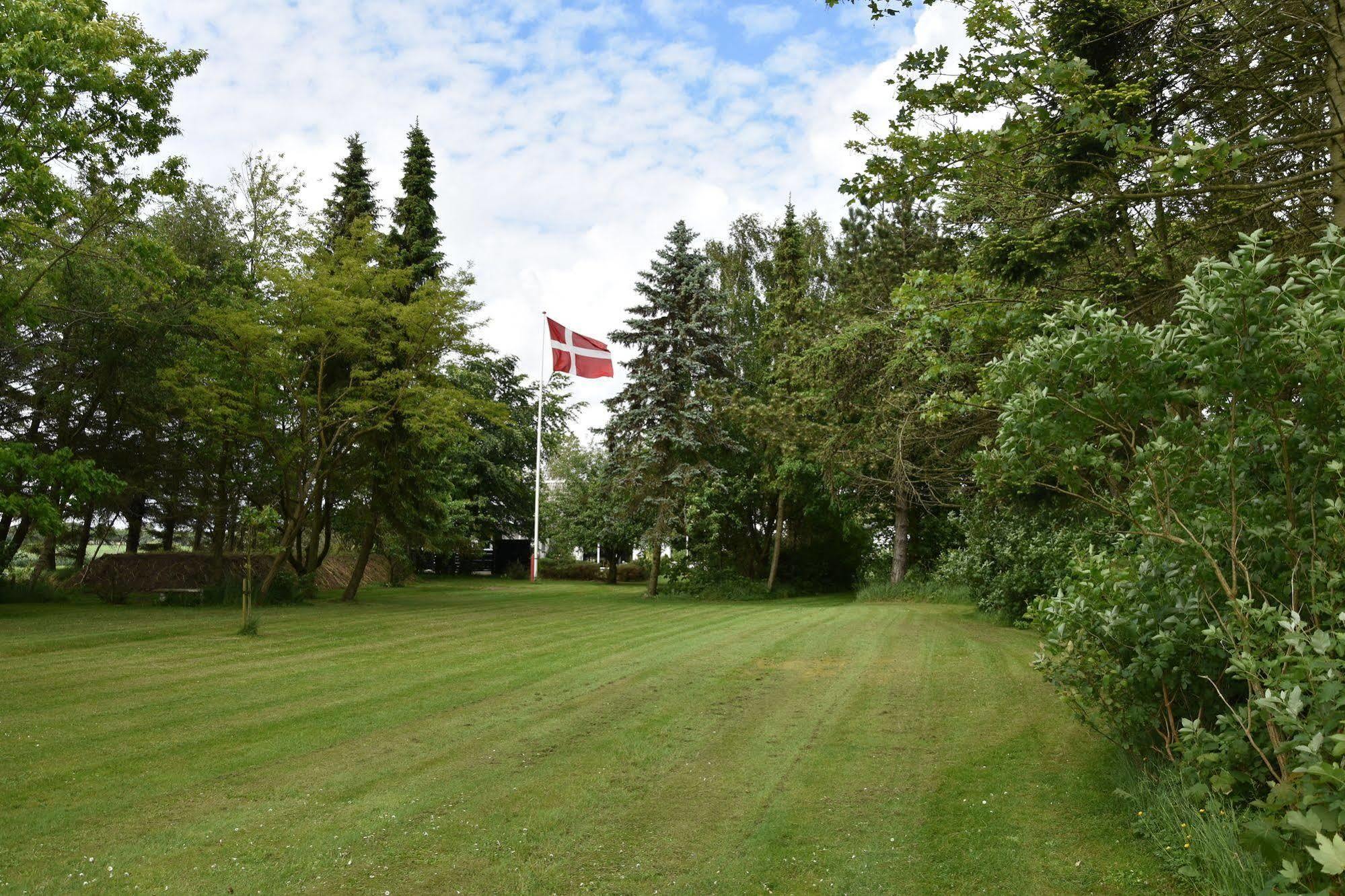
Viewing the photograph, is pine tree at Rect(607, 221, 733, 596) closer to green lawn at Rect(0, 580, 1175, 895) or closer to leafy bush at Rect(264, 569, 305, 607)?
leafy bush at Rect(264, 569, 305, 607)

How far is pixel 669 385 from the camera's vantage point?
23.8 meters

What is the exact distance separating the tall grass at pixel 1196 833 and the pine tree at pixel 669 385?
19.0 metres

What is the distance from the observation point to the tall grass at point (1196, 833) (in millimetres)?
3344

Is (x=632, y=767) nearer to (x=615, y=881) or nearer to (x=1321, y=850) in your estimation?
(x=615, y=881)

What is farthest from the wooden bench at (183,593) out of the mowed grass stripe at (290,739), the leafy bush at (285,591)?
the mowed grass stripe at (290,739)

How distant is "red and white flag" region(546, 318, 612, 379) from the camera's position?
23.2 meters

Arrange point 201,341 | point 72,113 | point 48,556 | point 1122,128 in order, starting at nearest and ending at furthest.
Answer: point 1122,128 → point 72,113 → point 201,341 → point 48,556

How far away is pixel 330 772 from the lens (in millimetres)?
5258

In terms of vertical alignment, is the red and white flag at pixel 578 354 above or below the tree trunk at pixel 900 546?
above

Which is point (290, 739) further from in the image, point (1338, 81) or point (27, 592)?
point (27, 592)

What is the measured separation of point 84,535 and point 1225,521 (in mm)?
25315

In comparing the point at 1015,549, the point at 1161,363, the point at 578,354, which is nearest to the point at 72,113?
the point at 578,354

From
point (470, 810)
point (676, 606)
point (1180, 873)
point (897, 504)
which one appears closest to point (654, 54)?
point (470, 810)

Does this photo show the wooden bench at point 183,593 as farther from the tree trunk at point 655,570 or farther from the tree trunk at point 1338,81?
the tree trunk at point 1338,81
